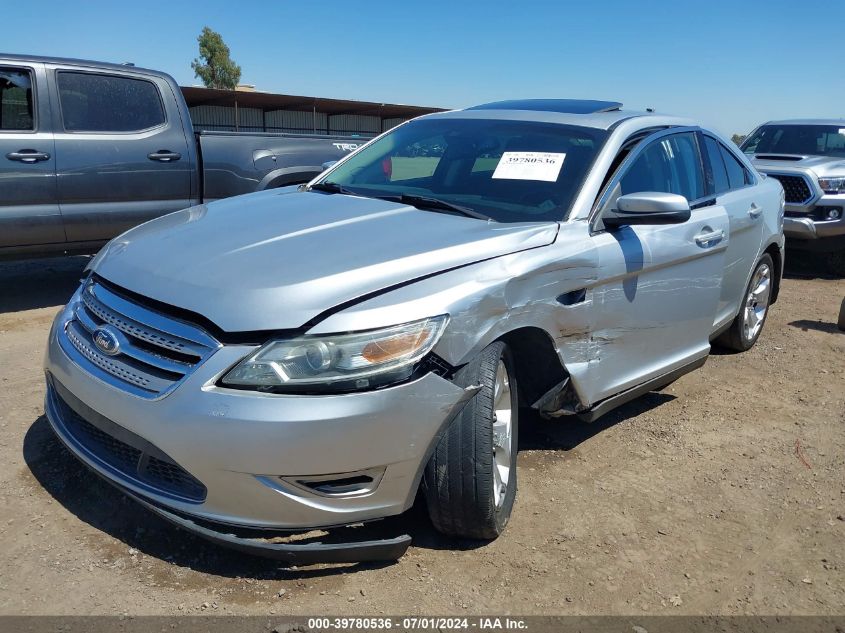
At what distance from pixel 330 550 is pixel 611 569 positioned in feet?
3.71

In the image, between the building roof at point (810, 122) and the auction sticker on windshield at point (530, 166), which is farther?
Result: the building roof at point (810, 122)

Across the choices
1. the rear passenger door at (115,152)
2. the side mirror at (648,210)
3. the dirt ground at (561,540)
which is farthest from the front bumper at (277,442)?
the rear passenger door at (115,152)

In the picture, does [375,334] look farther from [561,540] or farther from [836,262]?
[836,262]

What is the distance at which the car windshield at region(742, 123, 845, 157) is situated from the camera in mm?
9844

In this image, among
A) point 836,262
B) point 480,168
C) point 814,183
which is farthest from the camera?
point 836,262

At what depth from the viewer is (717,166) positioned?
4750 mm

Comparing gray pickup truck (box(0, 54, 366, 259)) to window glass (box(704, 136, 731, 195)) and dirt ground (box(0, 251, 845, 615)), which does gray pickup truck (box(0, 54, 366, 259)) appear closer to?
dirt ground (box(0, 251, 845, 615))

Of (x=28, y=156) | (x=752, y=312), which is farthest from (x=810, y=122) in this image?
(x=28, y=156)

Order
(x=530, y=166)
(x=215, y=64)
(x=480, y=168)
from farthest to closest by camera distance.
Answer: (x=215, y=64), (x=480, y=168), (x=530, y=166)

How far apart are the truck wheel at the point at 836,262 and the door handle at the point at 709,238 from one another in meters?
6.06

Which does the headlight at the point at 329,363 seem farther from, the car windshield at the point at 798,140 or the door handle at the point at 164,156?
the car windshield at the point at 798,140

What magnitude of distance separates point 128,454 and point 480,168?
2153 mm

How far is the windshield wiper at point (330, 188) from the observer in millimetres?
3879

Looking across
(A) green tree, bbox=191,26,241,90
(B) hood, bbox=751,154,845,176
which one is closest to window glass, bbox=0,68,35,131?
(B) hood, bbox=751,154,845,176
